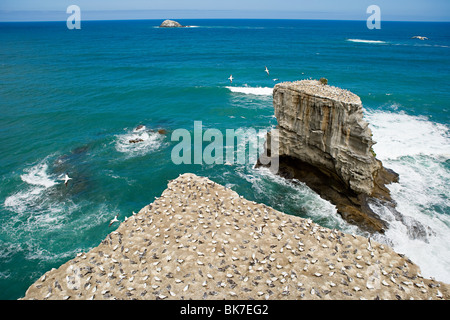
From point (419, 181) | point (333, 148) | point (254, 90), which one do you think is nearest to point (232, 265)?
point (333, 148)

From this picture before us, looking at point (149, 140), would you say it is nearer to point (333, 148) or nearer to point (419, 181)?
point (333, 148)

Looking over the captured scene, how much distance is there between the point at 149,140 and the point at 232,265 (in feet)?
89.7

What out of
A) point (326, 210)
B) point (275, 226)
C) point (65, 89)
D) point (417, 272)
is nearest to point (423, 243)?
point (326, 210)

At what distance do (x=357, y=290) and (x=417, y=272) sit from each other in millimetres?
3721

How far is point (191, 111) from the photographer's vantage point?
1860 inches

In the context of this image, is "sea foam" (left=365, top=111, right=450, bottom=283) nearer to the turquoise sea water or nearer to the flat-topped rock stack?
the turquoise sea water

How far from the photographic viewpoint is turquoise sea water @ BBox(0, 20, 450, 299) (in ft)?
72.2

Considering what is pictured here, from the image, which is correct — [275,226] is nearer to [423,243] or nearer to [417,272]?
[417,272]

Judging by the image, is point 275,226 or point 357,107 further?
point 357,107

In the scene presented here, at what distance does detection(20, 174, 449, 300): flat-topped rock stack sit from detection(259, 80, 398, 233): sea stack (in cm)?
876
